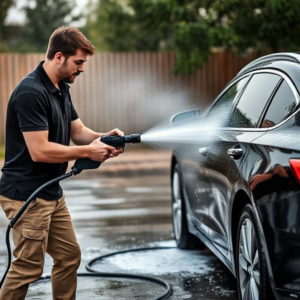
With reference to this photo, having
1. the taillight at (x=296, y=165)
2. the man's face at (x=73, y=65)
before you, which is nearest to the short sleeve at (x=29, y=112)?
the man's face at (x=73, y=65)

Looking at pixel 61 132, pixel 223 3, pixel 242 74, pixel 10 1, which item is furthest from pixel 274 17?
pixel 10 1

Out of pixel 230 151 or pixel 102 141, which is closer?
pixel 102 141

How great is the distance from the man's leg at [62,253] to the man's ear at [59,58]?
0.87m

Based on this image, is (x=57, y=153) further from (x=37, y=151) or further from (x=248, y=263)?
(x=248, y=263)

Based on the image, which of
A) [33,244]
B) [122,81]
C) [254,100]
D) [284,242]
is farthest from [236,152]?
[122,81]

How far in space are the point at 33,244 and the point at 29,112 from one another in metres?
0.78

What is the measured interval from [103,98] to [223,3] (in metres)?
5.45

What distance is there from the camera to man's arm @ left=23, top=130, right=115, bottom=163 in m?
4.48

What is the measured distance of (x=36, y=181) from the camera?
4660 mm

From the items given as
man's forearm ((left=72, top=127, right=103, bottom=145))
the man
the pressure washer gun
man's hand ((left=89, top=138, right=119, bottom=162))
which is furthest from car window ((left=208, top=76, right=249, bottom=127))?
the man

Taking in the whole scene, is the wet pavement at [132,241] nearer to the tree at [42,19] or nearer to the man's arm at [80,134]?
the man's arm at [80,134]

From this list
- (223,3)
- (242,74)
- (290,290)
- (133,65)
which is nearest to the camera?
(290,290)

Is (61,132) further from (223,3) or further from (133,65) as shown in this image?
(133,65)

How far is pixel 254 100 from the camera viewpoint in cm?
515
